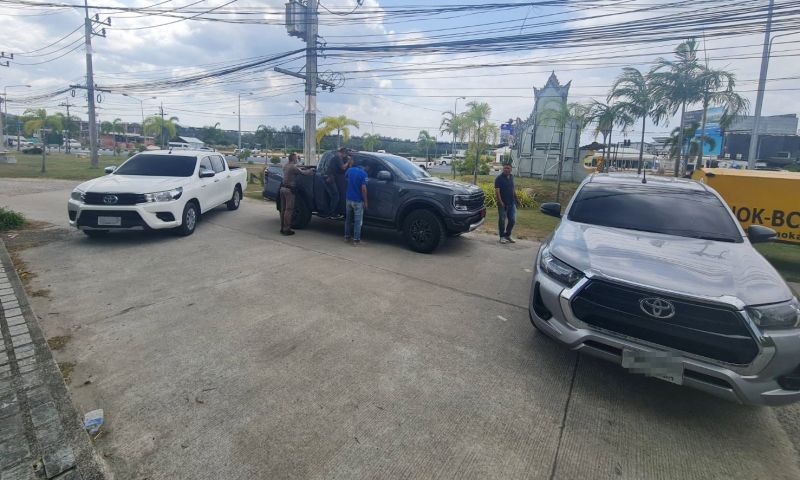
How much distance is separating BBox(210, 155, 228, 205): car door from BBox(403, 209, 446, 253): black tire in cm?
497

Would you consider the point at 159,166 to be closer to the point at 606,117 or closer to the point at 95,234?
the point at 95,234

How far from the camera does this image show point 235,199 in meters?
11.3

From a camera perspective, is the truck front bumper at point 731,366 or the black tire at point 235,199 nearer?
the truck front bumper at point 731,366

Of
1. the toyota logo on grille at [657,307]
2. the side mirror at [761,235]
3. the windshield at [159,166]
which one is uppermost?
the windshield at [159,166]

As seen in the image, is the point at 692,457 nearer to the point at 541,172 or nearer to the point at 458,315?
the point at 458,315

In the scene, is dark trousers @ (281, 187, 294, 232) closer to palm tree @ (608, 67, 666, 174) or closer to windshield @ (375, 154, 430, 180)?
windshield @ (375, 154, 430, 180)

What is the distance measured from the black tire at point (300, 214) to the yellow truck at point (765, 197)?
8.00 meters

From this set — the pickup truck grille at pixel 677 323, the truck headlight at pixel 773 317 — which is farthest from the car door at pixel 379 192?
the truck headlight at pixel 773 317

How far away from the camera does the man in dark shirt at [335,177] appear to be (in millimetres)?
7911

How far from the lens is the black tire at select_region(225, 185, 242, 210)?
11119 millimetres

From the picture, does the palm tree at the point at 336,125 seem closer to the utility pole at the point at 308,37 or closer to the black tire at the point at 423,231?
the utility pole at the point at 308,37

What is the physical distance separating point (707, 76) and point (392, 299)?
15835 mm

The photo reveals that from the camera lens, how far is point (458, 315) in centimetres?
465

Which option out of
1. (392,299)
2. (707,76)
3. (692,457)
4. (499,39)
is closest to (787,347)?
(692,457)
